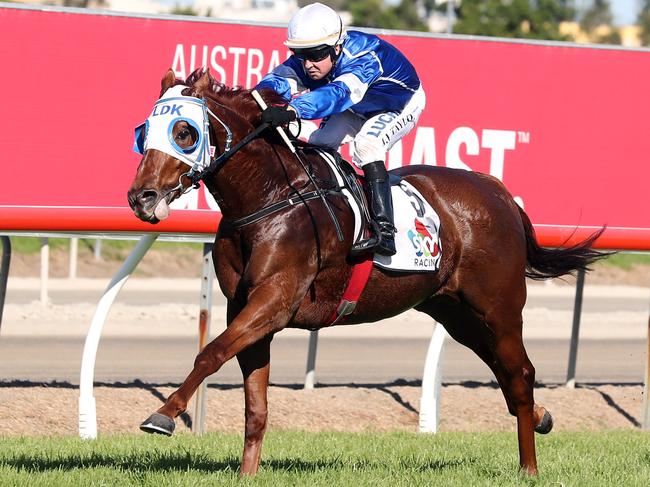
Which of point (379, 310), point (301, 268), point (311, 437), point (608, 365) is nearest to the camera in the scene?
point (301, 268)

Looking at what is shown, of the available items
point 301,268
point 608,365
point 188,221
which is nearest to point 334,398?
point 188,221

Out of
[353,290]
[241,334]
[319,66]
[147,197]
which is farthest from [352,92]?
[241,334]

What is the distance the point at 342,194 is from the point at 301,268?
55cm

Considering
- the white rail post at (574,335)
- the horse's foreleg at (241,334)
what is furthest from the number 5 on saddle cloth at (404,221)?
the white rail post at (574,335)

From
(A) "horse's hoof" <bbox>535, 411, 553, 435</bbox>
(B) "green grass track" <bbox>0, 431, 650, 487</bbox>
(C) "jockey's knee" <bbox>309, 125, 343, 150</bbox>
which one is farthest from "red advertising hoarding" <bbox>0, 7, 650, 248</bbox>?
(A) "horse's hoof" <bbox>535, 411, 553, 435</bbox>

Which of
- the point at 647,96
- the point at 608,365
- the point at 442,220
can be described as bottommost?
the point at 608,365

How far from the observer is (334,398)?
10281 millimetres

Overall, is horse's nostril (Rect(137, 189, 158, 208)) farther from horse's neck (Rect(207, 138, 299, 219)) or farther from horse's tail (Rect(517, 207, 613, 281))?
horse's tail (Rect(517, 207, 613, 281))

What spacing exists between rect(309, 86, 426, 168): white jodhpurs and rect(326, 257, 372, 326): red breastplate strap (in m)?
0.55

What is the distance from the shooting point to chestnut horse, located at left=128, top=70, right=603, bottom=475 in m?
5.98

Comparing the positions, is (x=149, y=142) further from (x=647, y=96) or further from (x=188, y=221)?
(x=647, y=96)

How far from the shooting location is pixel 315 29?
639cm

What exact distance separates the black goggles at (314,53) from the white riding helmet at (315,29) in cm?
4

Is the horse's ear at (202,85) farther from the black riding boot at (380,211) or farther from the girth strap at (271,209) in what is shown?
the black riding boot at (380,211)
